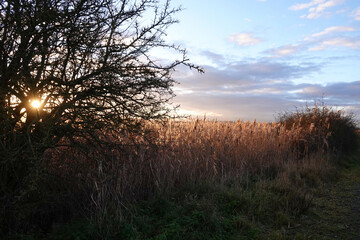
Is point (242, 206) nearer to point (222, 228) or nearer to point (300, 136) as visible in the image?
point (222, 228)

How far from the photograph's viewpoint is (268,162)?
338 inches

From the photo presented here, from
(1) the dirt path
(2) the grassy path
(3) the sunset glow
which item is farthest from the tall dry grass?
(1) the dirt path

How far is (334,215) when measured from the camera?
580 centimetres

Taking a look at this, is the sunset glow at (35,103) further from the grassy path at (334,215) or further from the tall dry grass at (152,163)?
the grassy path at (334,215)

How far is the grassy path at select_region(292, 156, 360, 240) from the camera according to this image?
4.79m

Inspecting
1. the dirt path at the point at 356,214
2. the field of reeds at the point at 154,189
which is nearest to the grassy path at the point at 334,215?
the dirt path at the point at 356,214

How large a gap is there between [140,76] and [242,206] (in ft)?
9.68

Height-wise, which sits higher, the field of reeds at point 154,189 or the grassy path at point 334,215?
the field of reeds at point 154,189

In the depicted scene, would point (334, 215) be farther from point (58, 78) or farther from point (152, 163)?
point (58, 78)

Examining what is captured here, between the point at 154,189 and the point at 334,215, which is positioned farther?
the point at 334,215

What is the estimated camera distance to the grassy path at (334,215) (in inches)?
189

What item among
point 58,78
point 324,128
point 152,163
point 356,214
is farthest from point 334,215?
point 324,128

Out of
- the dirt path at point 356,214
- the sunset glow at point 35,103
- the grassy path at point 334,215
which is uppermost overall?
the sunset glow at point 35,103

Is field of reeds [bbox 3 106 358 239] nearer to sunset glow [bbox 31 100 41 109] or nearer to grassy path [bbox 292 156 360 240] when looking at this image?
grassy path [bbox 292 156 360 240]
